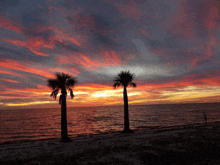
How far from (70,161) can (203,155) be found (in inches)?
375

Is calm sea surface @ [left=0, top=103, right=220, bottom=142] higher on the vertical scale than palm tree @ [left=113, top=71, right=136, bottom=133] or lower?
lower

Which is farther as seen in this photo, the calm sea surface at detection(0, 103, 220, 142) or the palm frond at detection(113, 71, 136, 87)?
the calm sea surface at detection(0, 103, 220, 142)

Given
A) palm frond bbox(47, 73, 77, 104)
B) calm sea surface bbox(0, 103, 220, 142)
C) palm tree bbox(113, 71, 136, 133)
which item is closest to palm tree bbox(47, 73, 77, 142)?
palm frond bbox(47, 73, 77, 104)

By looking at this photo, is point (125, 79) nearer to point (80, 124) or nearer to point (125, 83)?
point (125, 83)

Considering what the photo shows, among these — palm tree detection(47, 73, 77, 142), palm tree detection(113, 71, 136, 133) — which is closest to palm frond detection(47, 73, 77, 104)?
palm tree detection(47, 73, 77, 142)

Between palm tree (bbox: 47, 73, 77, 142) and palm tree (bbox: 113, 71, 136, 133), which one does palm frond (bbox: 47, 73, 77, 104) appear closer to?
palm tree (bbox: 47, 73, 77, 142)

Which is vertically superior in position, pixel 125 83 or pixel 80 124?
pixel 125 83

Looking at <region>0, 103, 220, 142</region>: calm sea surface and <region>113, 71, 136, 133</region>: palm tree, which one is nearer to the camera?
<region>113, 71, 136, 133</region>: palm tree

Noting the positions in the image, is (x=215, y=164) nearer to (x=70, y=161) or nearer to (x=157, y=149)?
(x=157, y=149)

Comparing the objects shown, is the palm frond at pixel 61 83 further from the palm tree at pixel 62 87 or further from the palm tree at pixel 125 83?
the palm tree at pixel 125 83

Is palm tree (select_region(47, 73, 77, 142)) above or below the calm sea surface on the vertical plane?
above

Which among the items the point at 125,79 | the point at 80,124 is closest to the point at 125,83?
the point at 125,79

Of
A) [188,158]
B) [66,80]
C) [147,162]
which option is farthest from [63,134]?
[188,158]

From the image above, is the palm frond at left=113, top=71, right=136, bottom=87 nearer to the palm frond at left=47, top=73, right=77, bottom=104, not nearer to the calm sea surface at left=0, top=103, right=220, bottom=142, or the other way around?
the palm frond at left=47, top=73, right=77, bottom=104
